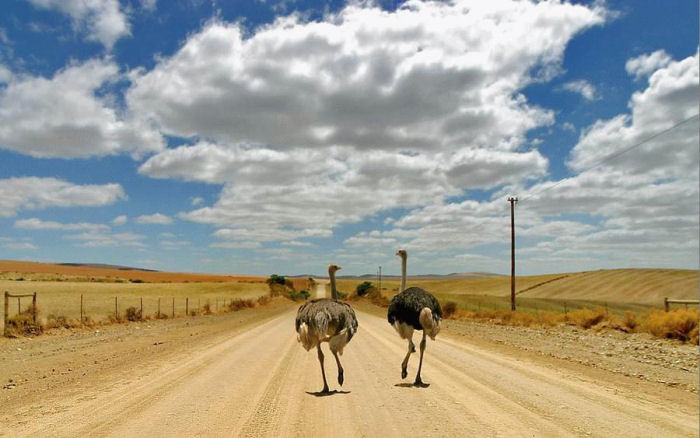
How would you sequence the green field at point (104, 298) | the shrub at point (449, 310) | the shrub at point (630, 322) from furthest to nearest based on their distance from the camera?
the green field at point (104, 298), the shrub at point (449, 310), the shrub at point (630, 322)

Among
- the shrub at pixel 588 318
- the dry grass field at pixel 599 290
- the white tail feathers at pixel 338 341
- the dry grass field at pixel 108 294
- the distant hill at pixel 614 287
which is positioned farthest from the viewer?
the distant hill at pixel 614 287

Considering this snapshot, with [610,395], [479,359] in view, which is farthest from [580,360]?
[610,395]

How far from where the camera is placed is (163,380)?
1123cm

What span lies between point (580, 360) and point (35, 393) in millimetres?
13615

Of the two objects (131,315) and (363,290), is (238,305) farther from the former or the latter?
(363,290)

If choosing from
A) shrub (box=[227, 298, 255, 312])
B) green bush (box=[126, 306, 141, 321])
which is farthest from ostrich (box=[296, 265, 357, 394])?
shrub (box=[227, 298, 255, 312])

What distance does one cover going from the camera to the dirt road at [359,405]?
7238 mm

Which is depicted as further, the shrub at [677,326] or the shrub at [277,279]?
the shrub at [277,279]

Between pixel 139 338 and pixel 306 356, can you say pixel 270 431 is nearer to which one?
pixel 306 356

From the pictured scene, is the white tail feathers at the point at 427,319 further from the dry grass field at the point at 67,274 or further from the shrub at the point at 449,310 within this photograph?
the dry grass field at the point at 67,274

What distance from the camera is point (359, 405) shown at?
8.70 m

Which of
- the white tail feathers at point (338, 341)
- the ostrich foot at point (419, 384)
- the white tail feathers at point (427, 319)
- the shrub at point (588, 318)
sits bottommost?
the shrub at point (588, 318)

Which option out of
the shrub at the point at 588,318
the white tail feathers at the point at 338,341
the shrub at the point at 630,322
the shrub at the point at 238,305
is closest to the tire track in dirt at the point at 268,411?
the white tail feathers at the point at 338,341

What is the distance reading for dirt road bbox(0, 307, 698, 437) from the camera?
23.7 feet
